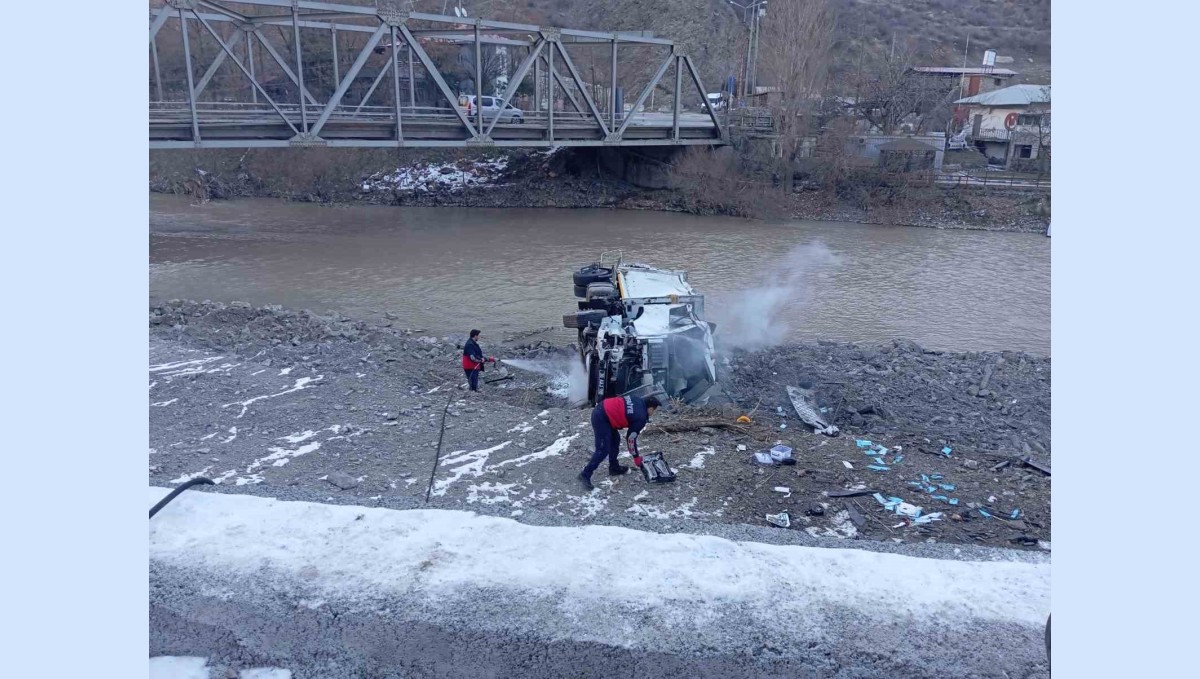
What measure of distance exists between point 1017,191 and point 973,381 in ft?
86.5

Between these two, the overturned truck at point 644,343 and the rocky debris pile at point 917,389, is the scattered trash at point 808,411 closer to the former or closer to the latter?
the rocky debris pile at point 917,389

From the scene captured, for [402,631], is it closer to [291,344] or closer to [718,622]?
[718,622]

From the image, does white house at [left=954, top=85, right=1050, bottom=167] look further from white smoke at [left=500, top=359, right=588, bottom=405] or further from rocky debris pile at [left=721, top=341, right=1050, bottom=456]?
white smoke at [left=500, top=359, right=588, bottom=405]

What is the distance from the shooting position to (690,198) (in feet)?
124

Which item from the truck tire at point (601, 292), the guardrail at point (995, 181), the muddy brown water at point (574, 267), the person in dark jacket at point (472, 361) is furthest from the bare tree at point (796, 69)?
the person in dark jacket at point (472, 361)

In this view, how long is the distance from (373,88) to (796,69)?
2219cm

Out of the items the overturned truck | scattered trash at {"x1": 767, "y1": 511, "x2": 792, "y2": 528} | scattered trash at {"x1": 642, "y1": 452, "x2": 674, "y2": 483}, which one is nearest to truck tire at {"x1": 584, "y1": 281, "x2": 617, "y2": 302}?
the overturned truck

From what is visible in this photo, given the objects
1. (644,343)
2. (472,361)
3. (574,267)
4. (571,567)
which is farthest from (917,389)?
(574,267)

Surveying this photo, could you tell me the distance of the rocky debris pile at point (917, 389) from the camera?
10.7 m

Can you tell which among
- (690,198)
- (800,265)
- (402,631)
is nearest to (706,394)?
(402,631)

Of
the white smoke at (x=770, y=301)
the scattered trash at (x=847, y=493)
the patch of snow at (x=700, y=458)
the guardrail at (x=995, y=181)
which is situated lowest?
the scattered trash at (x=847, y=493)

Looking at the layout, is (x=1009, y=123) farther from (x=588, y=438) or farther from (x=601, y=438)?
(x=601, y=438)

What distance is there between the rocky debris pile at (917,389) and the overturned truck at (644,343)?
1491mm

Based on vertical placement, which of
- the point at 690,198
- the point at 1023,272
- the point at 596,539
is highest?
the point at 690,198
